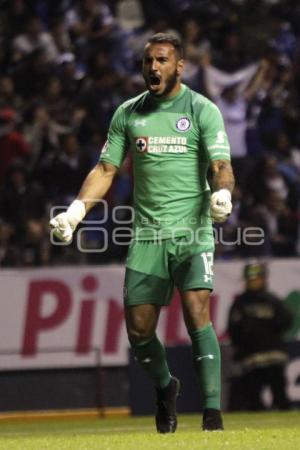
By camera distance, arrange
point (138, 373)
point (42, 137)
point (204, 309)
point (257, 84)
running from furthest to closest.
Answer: point (257, 84) → point (42, 137) → point (138, 373) → point (204, 309)

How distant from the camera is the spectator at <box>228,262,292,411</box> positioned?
17953 millimetres

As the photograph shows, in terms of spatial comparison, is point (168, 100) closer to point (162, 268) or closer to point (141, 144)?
point (141, 144)

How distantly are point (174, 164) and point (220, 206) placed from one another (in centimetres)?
69

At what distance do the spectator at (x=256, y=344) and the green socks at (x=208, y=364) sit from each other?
8.04 meters

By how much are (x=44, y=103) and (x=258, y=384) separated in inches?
186

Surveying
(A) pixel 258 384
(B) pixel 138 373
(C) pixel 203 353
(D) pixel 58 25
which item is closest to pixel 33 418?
(B) pixel 138 373

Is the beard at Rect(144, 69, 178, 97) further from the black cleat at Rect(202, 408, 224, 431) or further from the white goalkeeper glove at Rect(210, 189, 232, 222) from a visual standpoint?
the black cleat at Rect(202, 408, 224, 431)

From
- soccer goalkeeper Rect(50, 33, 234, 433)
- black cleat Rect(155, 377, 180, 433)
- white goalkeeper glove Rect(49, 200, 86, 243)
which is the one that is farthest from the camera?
black cleat Rect(155, 377, 180, 433)

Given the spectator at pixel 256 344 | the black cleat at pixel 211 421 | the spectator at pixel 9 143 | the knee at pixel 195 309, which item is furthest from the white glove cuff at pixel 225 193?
the spectator at pixel 9 143

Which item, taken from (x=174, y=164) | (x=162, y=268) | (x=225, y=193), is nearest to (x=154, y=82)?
(x=174, y=164)

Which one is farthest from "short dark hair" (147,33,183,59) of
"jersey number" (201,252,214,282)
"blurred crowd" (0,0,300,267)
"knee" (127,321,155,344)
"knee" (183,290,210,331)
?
"blurred crowd" (0,0,300,267)

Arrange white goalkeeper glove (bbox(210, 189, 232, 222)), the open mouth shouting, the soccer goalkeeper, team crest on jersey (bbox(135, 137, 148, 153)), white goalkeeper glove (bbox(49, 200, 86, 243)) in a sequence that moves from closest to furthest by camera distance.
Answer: white goalkeeper glove (bbox(210, 189, 232, 222)) < white goalkeeper glove (bbox(49, 200, 86, 243)) < the soccer goalkeeper < the open mouth shouting < team crest on jersey (bbox(135, 137, 148, 153))

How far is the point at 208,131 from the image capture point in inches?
391

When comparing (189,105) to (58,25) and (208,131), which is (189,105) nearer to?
(208,131)
